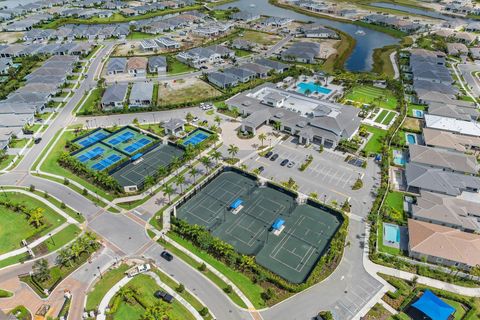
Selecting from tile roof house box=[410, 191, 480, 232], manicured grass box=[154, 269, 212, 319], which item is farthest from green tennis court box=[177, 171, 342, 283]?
tile roof house box=[410, 191, 480, 232]

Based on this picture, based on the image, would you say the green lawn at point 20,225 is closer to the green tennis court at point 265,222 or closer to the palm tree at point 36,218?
the palm tree at point 36,218

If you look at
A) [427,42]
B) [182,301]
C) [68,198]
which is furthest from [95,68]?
[427,42]

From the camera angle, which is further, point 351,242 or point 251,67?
point 251,67

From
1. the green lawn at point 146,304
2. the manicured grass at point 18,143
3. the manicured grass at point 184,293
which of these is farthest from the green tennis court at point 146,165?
the manicured grass at point 18,143

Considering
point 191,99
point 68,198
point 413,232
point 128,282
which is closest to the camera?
point 128,282

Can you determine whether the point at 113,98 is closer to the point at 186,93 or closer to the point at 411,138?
the point at 186,93

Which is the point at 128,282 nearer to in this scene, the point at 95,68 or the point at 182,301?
the point at 182,301
